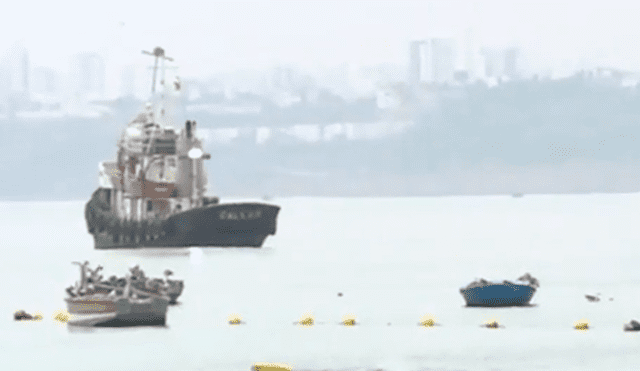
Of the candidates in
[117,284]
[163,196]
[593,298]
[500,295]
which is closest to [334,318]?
[500,295]

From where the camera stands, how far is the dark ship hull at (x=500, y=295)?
190 ft

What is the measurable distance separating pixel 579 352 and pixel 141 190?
213 feet

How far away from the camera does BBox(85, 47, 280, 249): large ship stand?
105250 mm

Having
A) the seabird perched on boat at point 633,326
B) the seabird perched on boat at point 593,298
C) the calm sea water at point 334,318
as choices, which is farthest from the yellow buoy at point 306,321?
the seabird perched on boat at point 593,298

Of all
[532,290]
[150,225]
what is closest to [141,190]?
[150,225]

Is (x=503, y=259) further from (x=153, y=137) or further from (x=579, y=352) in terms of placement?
(x=579, y=352)

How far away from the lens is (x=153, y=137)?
105562mm

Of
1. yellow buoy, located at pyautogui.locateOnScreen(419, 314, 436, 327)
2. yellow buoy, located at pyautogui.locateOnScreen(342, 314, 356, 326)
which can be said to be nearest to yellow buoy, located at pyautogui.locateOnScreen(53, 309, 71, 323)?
yellow buoy, located at pyautogui.locateOnScreen(342, 314, 356, 326)

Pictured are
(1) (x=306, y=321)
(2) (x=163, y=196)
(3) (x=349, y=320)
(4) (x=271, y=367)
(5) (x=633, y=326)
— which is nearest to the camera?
(4) (x=271, y=367)

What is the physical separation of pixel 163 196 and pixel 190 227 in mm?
4086

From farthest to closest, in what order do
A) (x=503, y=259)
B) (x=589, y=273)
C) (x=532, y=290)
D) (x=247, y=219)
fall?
(x=503, y=259), (x=247, y=219), (x=589, y=273), (x=532, y=290)

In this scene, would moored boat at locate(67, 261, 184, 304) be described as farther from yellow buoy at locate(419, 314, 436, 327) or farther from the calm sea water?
yellow buoy at locate(419, 314, 436, 327)

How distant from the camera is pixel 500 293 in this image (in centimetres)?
5769

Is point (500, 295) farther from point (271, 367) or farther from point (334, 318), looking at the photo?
point (271, 367)
